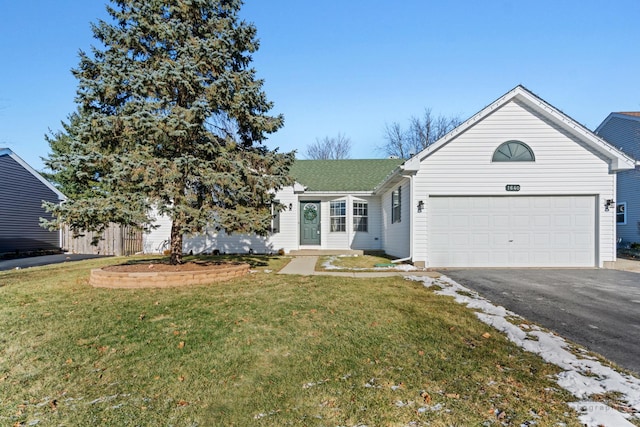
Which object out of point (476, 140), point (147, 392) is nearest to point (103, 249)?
point (147, 392)

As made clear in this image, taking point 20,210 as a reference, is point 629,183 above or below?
above

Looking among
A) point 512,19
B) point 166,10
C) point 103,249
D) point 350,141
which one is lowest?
point 103,249

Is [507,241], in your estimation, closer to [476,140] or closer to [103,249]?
[476,140]

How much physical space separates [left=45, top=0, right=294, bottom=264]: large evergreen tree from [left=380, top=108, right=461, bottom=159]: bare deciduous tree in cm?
2979

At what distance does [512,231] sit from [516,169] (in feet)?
6.30

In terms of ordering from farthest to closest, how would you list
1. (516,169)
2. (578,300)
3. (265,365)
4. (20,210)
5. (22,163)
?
(22,163) < (20,210) < (516,169) < (578,300) < (265,365)

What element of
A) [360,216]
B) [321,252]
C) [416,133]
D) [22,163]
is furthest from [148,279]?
[416,133]

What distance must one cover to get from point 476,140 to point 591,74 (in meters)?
7.87

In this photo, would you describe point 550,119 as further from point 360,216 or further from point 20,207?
point 20,207

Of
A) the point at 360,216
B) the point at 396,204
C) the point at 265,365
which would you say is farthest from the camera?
the point at 360,216

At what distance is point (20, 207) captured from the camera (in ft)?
55.8

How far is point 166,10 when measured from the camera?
8.14 meters

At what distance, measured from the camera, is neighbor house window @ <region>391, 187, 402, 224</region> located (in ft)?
39.7

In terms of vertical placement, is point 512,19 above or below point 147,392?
above
